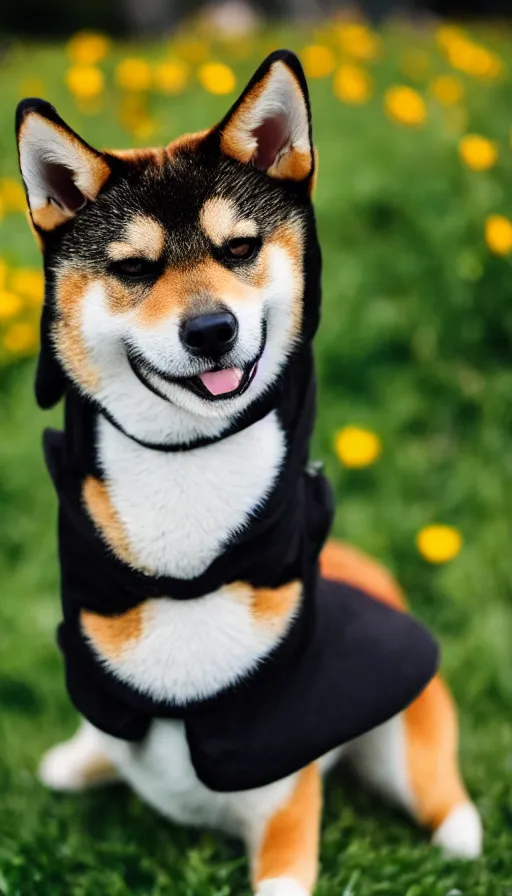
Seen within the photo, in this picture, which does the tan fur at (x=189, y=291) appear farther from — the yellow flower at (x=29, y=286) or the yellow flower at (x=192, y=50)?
the yellow flower at (x=192, y=50)

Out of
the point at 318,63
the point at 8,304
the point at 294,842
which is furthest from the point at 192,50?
the point at 294,842

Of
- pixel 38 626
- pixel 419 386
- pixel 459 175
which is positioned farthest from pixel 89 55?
pixel 38 626

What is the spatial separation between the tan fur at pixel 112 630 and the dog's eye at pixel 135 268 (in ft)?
1.74

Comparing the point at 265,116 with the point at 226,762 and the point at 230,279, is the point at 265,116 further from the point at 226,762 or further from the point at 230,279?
the point at 226,762

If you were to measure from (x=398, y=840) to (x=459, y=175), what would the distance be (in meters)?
2.52

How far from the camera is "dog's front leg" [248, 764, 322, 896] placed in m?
1.73

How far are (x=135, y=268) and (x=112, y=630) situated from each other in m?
0.60

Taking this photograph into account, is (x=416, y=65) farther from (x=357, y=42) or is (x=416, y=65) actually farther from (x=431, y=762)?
(x=431, y=762)

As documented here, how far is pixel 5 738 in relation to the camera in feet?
7.77

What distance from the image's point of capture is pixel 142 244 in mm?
1386

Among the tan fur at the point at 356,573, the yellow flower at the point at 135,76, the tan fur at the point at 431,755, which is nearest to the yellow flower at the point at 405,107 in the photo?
the yellow flower at the point at 135,76

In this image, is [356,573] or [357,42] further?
[357,42]

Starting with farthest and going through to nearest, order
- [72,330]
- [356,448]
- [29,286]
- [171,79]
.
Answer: [171,79], [29,286], [356,448], [72,330]

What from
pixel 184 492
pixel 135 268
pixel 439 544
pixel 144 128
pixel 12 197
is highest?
pixel 135 268
